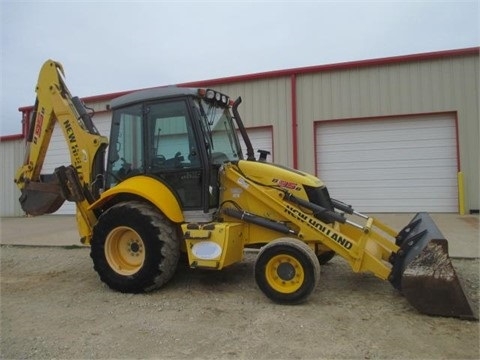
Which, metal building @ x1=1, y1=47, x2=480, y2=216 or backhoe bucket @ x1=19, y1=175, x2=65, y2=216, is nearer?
backhoe bucket @ x1=19, y1=175, x2=65, y2=216

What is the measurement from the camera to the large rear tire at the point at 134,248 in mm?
5344

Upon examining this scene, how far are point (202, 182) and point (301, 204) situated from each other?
3.99 feet

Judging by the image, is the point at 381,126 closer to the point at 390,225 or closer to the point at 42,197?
the point at 390,225

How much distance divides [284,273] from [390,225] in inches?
235

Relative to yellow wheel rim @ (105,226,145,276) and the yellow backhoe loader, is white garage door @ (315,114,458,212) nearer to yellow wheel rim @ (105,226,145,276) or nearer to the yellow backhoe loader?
the yellow backhoe loader

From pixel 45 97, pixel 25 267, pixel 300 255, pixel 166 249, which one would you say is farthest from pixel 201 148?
pixel 25 267

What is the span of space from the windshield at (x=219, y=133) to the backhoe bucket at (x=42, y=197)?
236 centimetres

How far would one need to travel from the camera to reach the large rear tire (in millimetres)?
5344

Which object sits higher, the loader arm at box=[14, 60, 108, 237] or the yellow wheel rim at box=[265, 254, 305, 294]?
the loader arm at box=[14, 60, 108, 237]

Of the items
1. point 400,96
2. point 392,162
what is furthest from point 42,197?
point 400,96

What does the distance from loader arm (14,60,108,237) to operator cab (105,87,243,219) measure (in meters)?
0.30

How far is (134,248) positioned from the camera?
5668 mm

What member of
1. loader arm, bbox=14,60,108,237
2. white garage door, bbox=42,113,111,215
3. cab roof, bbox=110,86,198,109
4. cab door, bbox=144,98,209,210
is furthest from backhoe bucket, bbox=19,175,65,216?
white garage door, bbox=42,113,111,215

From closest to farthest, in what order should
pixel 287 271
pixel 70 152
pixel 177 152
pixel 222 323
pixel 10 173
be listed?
pixel 222 323, pixel 287 271, pixel 177 152, pixel 70 152, pixel 10 173
